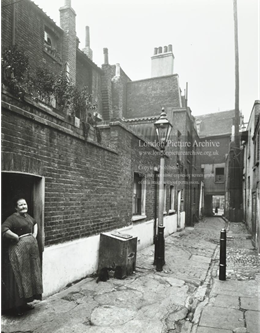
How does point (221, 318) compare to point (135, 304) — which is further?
point (135, 304)

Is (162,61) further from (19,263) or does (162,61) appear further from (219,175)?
(19,263)

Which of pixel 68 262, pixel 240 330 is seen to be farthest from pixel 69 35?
pixel 240 330

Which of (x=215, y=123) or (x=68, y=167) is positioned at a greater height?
(x=215, y=123)

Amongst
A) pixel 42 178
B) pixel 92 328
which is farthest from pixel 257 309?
pixel 42 178

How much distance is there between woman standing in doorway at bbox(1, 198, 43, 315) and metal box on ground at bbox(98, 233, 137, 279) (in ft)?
7.51

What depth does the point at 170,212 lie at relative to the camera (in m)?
13.3

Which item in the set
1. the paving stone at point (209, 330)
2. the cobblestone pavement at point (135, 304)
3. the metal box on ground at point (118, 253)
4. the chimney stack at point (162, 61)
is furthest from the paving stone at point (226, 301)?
the chimney stack at point (162, 61)

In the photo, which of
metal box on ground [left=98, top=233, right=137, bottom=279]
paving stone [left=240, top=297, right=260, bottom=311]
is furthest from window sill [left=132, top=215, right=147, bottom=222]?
paving stone [left=240, top=297, right=260, bottom=311]

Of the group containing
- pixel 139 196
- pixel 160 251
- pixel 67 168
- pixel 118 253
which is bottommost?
pixel 160 251

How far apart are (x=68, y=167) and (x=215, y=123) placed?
32.2 m

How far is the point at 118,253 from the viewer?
5934 millimetres

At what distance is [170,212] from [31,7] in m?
10.8

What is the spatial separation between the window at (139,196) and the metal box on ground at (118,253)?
10.3 feet

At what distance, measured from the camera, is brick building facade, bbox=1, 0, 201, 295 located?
4.05m
